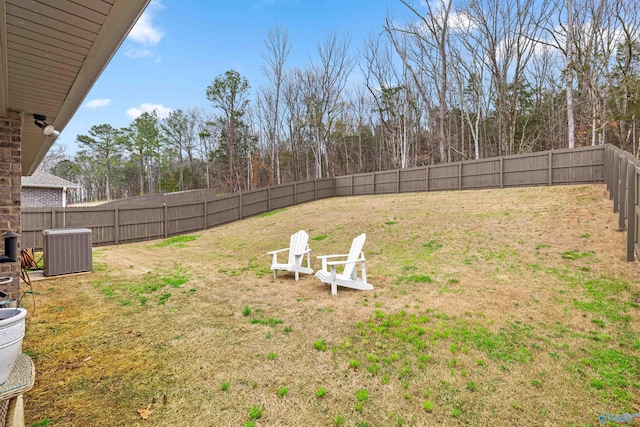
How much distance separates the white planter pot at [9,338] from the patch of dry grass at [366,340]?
2.70ft

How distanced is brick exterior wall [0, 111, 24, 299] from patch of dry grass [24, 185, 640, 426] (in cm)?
67

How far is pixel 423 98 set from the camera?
2278 cm

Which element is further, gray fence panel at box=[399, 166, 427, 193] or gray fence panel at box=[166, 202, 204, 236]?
gray fence panel at box=[399, 166, 427, 193]

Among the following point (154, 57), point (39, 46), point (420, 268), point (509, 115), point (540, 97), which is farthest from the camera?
point (154, 57)

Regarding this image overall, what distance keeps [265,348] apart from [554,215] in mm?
8300

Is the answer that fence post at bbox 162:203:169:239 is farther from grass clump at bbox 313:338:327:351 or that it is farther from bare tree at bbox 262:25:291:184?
bare tree at bbox 262:25:291:184

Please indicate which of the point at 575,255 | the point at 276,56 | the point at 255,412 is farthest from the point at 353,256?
the point at 276,56

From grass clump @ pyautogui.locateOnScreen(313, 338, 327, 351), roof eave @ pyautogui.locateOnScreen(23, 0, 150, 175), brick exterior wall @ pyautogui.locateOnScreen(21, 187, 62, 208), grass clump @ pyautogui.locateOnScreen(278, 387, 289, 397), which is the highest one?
roof eave @ pyautogui.locateOnScreen(23, 0, 150, 175)

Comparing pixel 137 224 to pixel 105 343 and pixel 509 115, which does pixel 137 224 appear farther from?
pixel 509 115

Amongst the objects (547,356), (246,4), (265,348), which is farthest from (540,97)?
(265,348)

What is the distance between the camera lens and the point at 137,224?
11.5 m

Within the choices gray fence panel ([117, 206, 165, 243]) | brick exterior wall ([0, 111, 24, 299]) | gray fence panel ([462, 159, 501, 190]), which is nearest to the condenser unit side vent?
brick exterior wall ([0, 111, 24, 299])

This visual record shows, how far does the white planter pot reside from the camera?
1.60 meters

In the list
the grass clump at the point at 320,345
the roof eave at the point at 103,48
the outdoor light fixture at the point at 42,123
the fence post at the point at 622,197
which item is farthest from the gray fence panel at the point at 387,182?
the outdoor light fixture at the point at 42,123
